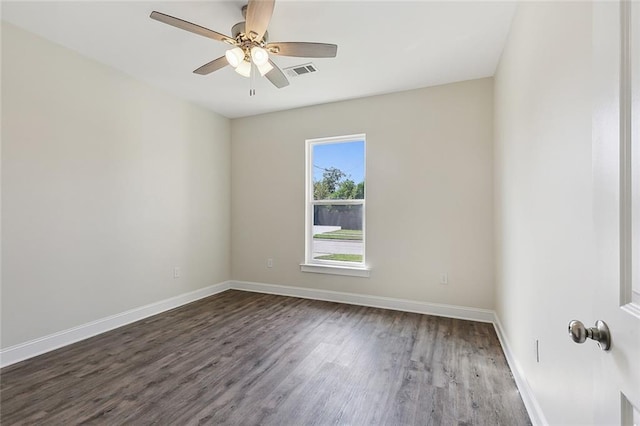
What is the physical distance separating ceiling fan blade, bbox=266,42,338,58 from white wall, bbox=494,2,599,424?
1.21 metres

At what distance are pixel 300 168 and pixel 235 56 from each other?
2.15 meters

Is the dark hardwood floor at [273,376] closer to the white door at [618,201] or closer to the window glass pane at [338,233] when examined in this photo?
the window glass pane at [338,233]

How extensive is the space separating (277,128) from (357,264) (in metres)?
2.28

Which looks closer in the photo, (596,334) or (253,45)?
(596,334)

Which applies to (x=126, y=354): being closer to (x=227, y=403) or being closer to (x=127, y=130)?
(x=227, y=403)

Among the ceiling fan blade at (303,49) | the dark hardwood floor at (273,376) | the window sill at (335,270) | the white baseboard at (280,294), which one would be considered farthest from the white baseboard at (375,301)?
the ceiling fan blade at (303,49)

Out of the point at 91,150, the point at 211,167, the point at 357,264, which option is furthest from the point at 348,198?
the point at 91,150

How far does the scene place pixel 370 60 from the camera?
278 centimetres

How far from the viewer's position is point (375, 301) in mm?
3625

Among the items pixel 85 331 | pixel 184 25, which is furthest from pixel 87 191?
pixel 184 25

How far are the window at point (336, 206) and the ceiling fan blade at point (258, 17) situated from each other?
208 cm

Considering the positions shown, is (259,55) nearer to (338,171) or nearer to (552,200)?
(552,200)

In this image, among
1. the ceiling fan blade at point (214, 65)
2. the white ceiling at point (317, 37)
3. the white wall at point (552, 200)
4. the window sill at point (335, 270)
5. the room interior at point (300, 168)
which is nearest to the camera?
the white wall at point (552, 200)

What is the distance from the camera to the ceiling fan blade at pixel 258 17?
1.70 meters
